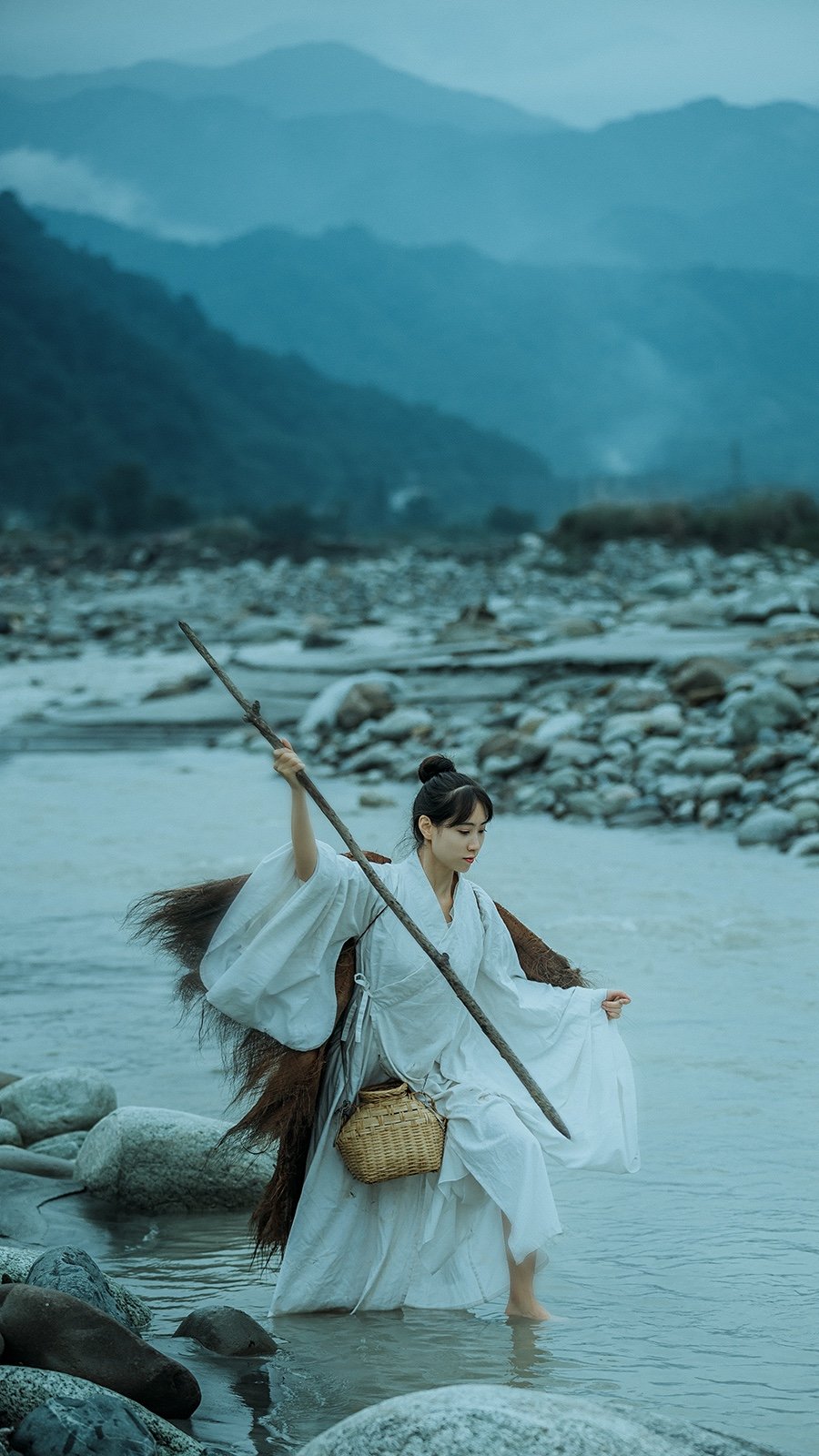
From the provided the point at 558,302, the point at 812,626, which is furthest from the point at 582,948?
the point at 558,302

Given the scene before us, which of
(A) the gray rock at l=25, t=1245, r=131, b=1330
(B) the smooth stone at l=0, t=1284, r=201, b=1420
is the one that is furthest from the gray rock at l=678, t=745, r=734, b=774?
(B) the smooth stone at l=0, t=1284, r=201, b=1420

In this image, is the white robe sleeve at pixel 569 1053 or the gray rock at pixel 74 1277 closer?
the gray rock at pixel 74 1277

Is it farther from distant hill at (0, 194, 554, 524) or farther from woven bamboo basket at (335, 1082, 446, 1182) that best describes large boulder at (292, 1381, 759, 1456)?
distant hill at (0, 194, 554, 524)

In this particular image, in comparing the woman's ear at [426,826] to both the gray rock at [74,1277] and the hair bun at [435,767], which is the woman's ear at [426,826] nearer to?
the hair bun at [435,767]

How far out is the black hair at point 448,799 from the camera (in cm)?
385

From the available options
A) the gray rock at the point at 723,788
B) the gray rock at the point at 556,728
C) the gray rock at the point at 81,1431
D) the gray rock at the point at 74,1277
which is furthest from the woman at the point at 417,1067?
the gray rock at the point at 556,728

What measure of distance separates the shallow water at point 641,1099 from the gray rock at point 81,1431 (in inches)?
20.1

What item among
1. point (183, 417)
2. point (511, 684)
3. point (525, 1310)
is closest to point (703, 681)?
point (511, 684)

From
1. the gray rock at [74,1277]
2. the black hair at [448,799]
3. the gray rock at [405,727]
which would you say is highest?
the black hair at [448,799]

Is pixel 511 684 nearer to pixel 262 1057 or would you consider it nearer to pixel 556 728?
pixel 556 728

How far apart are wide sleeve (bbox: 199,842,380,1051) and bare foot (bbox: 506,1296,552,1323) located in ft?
2.51

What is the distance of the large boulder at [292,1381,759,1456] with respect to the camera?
2744 millimetres

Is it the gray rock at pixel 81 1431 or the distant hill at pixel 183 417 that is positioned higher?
the distant hill at pixel 183 417

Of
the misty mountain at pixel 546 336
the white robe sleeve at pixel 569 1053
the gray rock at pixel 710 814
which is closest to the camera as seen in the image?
the white robe sleeve at pixel 569 1053
